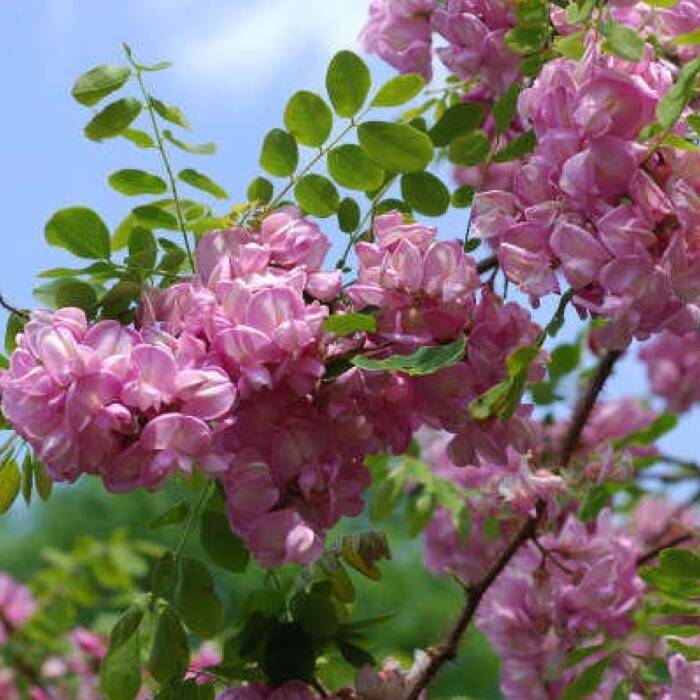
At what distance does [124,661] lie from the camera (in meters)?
1.33

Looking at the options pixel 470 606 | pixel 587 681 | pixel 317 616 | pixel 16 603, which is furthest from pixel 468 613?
pixel 16 603

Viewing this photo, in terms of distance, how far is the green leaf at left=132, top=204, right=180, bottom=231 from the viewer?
4.89ft

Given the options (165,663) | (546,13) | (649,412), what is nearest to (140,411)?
(165,663)

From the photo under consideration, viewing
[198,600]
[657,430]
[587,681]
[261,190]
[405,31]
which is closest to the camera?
[198,600]

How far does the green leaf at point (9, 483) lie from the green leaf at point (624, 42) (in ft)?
2.26

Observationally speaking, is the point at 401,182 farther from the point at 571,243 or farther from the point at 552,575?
the point at 552,575

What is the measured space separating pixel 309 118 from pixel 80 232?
265 mm

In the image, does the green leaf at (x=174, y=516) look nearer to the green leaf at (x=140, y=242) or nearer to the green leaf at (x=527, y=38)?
the green leaf at (x=140, y=242)

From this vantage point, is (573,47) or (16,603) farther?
(16,603)

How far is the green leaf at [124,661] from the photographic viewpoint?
1.32m

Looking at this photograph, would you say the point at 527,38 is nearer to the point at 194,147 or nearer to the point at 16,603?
the point at 194,147

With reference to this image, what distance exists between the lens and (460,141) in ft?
4.92

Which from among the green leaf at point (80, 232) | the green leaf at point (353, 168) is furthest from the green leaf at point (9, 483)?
the green leaf at point (353, 168)

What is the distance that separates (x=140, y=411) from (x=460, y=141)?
0.51 metres
